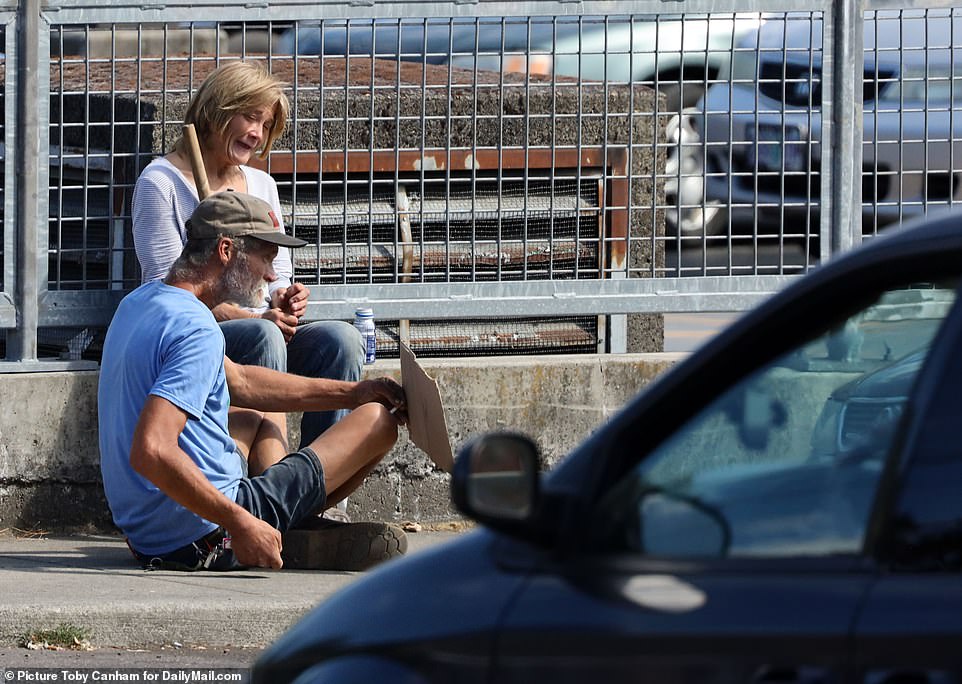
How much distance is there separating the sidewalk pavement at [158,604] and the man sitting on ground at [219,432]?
126mm

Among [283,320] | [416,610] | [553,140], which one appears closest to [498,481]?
[416,610]

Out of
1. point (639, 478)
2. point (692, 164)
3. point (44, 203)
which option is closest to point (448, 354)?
point (692, 164)

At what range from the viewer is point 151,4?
6695 millimetres

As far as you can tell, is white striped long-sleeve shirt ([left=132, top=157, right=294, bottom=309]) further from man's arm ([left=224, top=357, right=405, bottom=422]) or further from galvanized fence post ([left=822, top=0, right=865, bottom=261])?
galvanized fence post ([left=822, top=0, right=865, bottom=261])

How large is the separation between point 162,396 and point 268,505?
61 cm

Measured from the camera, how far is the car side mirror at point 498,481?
262 cm

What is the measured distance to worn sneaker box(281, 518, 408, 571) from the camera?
19.5ft

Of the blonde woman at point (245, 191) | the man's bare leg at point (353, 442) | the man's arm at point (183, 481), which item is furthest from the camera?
the blonde woman at point (245, 191)

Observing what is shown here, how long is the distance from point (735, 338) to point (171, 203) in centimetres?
413

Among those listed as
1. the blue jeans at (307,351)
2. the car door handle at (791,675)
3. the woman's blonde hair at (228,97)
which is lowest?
the car door handle at (791,675)

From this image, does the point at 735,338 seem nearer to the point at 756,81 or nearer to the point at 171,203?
the point at 171,203

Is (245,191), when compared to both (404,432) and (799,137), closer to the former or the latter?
(404,432)

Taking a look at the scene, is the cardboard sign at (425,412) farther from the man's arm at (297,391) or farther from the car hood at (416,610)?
the car hood at (416,610)

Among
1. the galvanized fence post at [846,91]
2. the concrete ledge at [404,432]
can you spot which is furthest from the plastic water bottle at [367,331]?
the galvanized fence post at [846,91]
